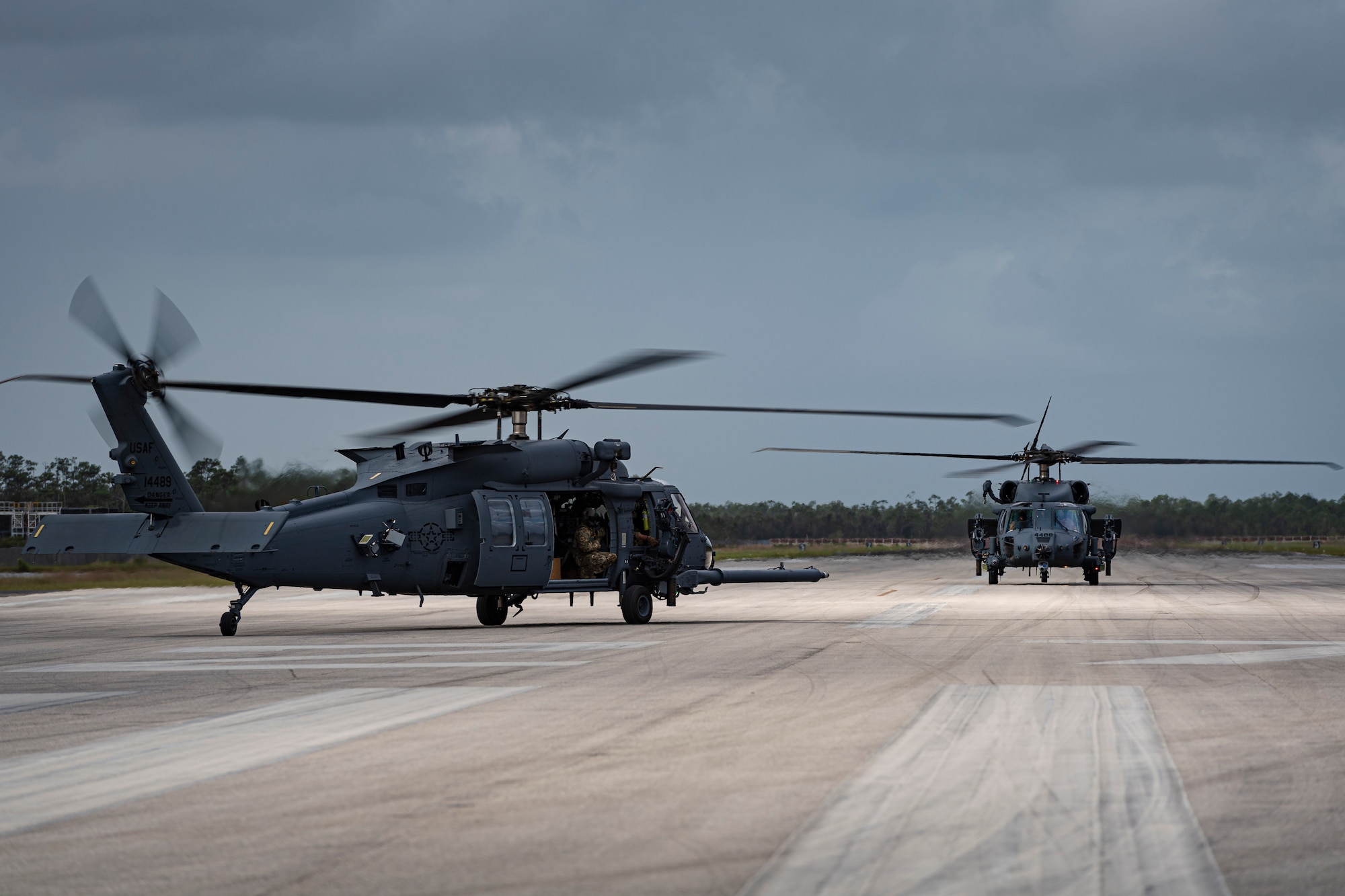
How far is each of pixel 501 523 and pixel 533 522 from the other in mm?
647

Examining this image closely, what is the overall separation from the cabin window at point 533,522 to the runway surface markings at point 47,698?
1058 centimetres

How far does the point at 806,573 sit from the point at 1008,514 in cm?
1843

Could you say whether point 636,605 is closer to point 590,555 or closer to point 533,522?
point 590,555

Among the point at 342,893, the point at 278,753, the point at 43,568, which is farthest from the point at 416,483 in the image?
the point at 43,568

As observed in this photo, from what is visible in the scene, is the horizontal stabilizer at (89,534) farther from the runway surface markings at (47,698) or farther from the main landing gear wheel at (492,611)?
the runway surface markings at (47,698)

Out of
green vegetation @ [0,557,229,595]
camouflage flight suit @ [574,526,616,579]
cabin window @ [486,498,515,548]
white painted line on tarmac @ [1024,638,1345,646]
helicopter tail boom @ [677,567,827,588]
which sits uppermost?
cabin window @ [486,498,515,548]

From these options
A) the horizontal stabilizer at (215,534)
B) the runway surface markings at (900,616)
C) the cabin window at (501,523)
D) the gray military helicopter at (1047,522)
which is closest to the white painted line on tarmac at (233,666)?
the horizontal stabilizer at (215,534)

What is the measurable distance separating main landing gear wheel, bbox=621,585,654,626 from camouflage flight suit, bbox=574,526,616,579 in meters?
0.62

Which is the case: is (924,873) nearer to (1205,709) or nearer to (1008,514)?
(1205,709)

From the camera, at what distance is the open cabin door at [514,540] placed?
75.7 ft

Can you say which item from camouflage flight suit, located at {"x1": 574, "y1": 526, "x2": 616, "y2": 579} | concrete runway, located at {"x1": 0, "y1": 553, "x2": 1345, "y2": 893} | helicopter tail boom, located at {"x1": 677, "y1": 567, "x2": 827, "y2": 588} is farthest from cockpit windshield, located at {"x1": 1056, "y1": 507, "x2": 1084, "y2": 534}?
concrete runway, located at {"x1": 0, "y1": 553, "x2": 1345, "y2": 893}

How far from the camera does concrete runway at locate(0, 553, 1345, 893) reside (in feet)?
19.4

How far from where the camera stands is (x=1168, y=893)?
545 centimetres

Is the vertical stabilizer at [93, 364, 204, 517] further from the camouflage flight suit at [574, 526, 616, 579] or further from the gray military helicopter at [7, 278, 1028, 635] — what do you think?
the camouflage flight suit at [574, 526, 616, 579]
